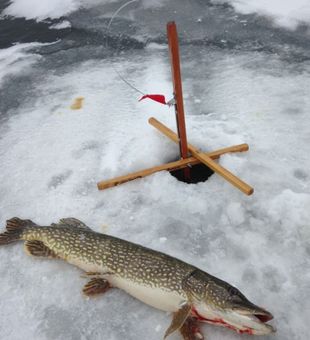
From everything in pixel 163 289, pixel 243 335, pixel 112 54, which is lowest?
pixel 243 335

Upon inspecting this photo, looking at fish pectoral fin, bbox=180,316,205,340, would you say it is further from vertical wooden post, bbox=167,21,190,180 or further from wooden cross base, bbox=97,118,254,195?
vertical wooden post, bbox=167,21,190,180

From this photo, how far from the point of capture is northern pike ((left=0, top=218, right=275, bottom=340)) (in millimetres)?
1989

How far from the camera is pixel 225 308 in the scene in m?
1.98

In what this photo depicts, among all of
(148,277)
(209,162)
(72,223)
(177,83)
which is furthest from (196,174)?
(148,277)

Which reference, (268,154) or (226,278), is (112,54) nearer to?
(268,154)

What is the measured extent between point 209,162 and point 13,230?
1.43 m

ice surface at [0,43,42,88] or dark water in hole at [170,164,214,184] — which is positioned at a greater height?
ice surface at [0,43,42,88]

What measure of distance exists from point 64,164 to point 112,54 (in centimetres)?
181

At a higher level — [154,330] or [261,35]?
[261,35]

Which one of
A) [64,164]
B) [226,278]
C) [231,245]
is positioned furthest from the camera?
[64,164]

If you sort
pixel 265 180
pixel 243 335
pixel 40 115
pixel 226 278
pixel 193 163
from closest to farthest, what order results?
pixel 243 335
pixel 226 278
pixel 265 180
pixel 193 163
pixel 40 115

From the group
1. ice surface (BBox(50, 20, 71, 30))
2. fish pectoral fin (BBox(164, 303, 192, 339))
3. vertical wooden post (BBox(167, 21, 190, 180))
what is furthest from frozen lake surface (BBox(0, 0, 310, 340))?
vertical wooden post (BBox(167, 21, 190, 180))

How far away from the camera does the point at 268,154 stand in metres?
3.08

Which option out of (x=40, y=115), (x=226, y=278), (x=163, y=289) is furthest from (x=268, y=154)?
(x=40, y=115)
